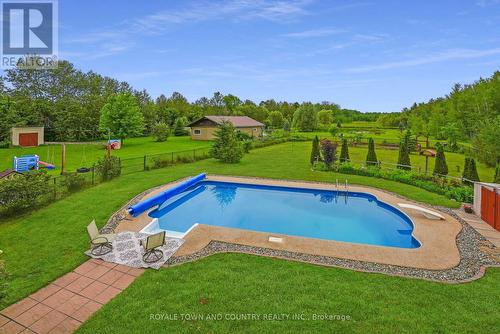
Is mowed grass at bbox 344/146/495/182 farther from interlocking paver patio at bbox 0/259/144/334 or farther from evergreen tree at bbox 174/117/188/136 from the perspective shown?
evergreen tree at bbox 174/117/188/136

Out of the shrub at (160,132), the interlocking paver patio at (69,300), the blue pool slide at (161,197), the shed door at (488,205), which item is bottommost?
the interlocking paver patio at (69,300)

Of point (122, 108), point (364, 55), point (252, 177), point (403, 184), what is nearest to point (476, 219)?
point (403, 184)

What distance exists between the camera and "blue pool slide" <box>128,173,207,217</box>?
1123 centimetres

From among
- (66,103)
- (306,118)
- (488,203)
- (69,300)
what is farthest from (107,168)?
(306,118)

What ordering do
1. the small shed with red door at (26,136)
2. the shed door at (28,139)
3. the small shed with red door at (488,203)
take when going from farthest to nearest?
the shed door at (28,139) < the small shed with red door at (26,136) < the small shed with red door at (488,203)

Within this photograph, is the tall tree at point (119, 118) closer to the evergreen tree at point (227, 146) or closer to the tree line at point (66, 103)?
the tree line at point (66, 103)

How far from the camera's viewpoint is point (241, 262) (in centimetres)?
746

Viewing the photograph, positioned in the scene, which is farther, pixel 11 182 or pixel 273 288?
pixel 11 182

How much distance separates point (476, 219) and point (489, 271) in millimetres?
4544

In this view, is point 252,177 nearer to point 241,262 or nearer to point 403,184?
point 403,184

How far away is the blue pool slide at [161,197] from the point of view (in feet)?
36.9

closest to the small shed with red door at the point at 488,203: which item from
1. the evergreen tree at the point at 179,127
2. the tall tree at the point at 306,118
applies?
the evergreen tree at the point at 179,127

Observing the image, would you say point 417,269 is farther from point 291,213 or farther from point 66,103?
point 66,103

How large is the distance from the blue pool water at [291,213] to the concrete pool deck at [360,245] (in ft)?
2.18
